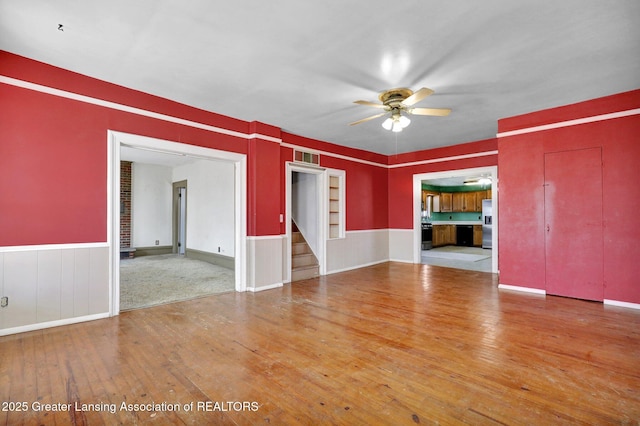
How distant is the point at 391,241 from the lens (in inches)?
313

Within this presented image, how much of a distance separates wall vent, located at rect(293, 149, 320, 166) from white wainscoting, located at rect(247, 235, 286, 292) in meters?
1.59

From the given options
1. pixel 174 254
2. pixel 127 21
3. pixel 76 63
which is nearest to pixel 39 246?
pixel 76 63

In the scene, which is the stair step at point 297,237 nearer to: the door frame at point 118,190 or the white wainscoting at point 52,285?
the door frame at point 118,190

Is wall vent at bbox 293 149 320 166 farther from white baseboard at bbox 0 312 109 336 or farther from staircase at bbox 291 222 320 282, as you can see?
white baseboard at bbox 0 312 109 336

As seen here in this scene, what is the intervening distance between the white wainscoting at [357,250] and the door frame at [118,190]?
6.99ft

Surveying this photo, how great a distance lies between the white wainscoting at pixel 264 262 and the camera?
4.88 meters

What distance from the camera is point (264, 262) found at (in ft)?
16.4

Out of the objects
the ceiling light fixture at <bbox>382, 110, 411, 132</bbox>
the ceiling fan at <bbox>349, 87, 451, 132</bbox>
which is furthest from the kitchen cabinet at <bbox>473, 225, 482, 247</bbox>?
the ceiling light fixture at <bbox>382, 110, 411, 132</bbox>

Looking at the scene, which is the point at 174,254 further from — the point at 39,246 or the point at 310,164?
the point at 39,246

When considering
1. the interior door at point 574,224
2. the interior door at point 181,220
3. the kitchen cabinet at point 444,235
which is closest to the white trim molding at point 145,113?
the interior door at point 574,224

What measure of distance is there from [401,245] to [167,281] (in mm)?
5400

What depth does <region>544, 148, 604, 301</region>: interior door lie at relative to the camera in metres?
4.19

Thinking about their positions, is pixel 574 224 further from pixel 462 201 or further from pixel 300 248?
pixel 462 201

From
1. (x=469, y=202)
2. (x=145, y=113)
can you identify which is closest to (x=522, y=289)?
(x=145, y=113)
